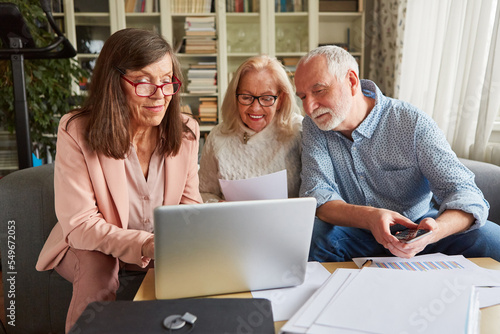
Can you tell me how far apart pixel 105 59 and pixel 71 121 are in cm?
20

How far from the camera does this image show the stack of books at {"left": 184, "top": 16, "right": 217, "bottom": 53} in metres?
3.63

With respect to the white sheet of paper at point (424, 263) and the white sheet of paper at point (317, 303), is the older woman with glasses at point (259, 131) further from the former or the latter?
the white sheet of paper at point (317, 303)

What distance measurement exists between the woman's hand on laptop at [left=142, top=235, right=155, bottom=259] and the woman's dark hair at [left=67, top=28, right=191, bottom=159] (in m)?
0.29

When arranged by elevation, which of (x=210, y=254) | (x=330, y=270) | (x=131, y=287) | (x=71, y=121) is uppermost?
(x=71, y=121)

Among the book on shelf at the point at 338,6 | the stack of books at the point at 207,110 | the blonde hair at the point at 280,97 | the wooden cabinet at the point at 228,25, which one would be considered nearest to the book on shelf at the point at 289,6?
the wooden cabinet at the point at 228,25

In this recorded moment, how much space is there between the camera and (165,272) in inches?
32.3

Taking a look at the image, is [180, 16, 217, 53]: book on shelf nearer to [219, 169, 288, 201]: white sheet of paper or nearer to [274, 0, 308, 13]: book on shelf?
[274, 0, 308, 13]: book on shelf

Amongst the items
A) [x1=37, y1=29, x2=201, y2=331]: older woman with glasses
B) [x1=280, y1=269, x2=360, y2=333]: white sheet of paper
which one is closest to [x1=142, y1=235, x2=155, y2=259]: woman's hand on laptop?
[x1=37, y1=29, x2=201, y2=331]: older woman with glasses

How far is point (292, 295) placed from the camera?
89 centimetres

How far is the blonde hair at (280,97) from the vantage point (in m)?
1.72

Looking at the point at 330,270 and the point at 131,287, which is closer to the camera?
the point at 330,270

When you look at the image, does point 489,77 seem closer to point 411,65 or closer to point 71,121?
point 411,65

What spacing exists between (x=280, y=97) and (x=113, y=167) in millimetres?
798

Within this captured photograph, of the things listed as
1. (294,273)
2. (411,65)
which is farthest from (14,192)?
(411,65)
